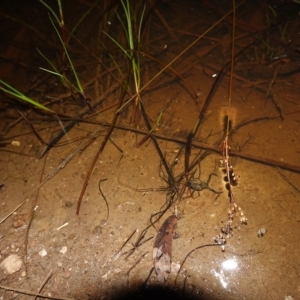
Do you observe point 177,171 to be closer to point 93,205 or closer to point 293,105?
point 93,205

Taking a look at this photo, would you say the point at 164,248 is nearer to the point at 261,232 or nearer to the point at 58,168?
the point at 261,232

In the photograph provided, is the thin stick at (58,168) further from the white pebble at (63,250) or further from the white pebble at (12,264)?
the white pebble at (63,250)

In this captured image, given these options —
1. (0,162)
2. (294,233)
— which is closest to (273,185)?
(294,233)

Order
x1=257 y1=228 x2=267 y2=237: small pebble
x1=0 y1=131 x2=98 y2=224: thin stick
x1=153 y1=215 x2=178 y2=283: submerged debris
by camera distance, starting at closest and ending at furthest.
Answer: x1=153 y1=215 x2=178 y2=283: submerged debris < x1=257 y1=228 x2=267 y2=237: small pebble < x1=0 y1=131 x2=98 y2=224: thin stick

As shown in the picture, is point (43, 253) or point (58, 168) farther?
point (58, 168)

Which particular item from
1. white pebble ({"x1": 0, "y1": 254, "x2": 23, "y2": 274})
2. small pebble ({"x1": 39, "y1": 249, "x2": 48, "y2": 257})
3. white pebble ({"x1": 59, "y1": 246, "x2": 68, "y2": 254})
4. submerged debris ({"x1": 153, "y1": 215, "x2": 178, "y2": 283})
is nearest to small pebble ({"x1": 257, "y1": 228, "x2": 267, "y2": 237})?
submerged debris ({"x1": 153, "y1": 215, "x2": 178, "y2": 283})

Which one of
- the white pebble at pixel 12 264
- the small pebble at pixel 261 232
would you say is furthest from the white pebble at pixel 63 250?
the small pebble at pixel 261 232

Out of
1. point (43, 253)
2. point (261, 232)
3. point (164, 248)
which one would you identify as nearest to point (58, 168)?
point (43, 253)

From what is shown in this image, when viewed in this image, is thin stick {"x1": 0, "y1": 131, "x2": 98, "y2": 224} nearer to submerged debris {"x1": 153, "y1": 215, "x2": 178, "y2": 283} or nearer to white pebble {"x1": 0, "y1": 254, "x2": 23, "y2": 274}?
white pebble {"x1": 0, "y1": 254, "x2": 23, "y2": 274}
